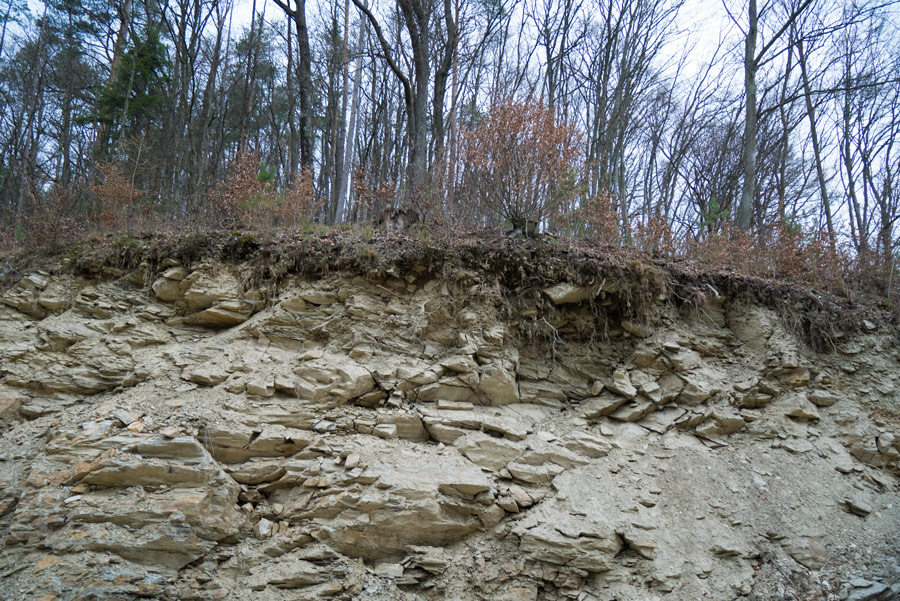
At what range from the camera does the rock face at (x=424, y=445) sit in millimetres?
4023

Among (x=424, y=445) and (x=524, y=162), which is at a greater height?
(x=524, y=162)

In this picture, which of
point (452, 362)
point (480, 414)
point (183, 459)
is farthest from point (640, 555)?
point (183, 459)

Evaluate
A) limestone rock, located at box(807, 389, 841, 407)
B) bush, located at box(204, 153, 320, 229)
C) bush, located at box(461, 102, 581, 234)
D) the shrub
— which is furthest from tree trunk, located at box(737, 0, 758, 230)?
the shrub

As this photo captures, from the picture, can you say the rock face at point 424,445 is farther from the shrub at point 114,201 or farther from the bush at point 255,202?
the shrub at point 114,201

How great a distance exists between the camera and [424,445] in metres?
4.99

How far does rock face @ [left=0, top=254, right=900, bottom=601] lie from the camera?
13.2 ft

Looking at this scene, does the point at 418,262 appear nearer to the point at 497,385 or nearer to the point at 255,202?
the point at 497,385

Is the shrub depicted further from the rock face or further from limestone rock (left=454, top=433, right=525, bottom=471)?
limestone rock (left=454, top=433, right=525, bottom=471)

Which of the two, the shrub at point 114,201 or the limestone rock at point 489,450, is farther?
the shrub at point 114,201

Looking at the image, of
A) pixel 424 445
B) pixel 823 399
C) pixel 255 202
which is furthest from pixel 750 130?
pixel 255 202

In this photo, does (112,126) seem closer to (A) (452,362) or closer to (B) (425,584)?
(A) (452,362)

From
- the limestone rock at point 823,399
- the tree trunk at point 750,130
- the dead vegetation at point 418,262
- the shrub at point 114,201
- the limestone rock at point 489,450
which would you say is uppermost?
the tree trunk at point 750,130

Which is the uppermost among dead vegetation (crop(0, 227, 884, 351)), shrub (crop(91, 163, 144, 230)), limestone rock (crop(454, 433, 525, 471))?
shrub (crop(91, 163, 144, 230))

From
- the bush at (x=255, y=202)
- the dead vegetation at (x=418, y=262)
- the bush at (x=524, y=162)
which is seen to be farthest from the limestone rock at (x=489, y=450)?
the bush at (x=255, y=202)
